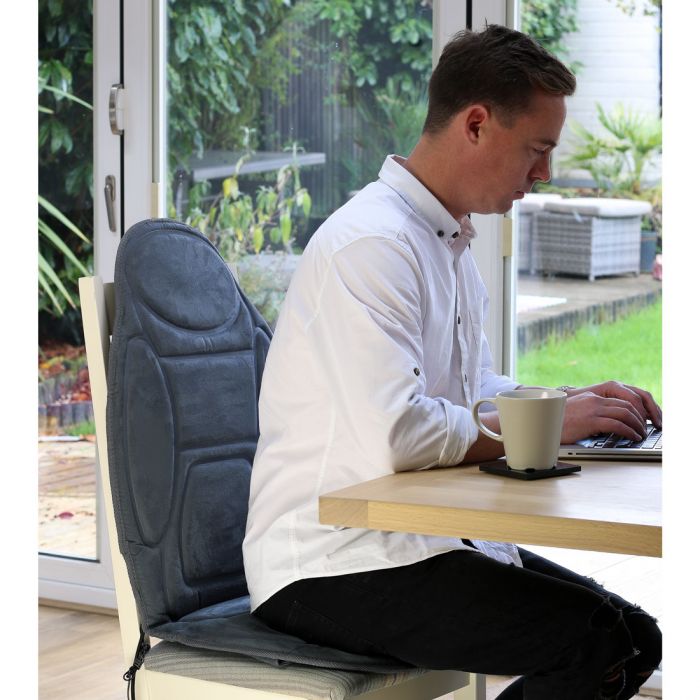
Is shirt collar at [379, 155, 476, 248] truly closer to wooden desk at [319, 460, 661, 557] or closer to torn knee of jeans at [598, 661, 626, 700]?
wooden desk at [319, 460, 661, 557]

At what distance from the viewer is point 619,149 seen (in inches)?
105

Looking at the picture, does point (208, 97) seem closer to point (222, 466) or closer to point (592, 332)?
point (592, 332)

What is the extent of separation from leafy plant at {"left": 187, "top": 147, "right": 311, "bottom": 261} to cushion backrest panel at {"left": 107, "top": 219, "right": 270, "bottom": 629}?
4.36 feet

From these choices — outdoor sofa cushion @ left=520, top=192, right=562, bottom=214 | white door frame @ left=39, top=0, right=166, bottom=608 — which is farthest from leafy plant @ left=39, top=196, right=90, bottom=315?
outdoor sofa cushion @ left=520, top=192, right=562, bottom=214

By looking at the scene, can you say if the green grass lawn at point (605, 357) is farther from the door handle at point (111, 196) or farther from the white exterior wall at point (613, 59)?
the door handle at point (111, 196)

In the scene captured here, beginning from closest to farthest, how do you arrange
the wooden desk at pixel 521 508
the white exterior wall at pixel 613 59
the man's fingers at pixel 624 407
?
the wooden desk at pixel 521 508, the man's fingers at pixel 624 407, the white exterior wall at pixel 613 59

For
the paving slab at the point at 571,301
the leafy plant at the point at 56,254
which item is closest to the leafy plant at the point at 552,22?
the paving slab at the point at 571,301

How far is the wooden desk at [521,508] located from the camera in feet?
3.39

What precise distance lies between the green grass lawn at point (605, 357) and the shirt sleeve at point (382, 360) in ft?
4.41

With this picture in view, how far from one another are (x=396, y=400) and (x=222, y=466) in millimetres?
471

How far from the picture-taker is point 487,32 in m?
1.62

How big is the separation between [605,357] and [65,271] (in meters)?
1.64

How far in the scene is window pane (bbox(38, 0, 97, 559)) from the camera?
3.37 m
